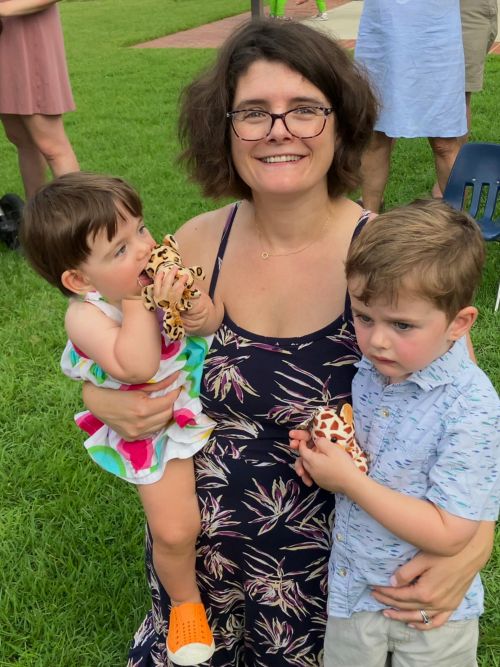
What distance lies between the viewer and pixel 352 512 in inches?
67.3

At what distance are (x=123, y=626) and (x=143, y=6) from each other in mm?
18568

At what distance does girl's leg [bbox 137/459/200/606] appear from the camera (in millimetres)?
1961

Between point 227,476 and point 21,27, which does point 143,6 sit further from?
point 227,476

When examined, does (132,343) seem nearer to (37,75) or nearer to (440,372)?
(440,372)

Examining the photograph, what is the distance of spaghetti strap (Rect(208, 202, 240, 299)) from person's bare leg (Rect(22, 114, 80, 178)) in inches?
117

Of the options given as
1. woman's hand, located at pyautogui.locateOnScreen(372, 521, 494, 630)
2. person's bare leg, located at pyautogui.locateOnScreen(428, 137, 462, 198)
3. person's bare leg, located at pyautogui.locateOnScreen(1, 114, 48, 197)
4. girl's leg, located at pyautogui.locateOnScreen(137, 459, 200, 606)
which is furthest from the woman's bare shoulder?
person's bare leg, located at pyautogui.locateOnScreen(1, 114, 48, 197)

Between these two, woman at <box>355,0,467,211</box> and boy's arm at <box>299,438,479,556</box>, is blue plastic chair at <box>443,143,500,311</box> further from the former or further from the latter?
boy's arm at <box>299,438,479,556</box>

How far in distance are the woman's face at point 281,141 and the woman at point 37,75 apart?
3.18 m

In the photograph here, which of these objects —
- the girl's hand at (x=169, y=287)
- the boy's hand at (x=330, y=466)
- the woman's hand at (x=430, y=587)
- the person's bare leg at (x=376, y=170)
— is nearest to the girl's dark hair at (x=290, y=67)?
the girl's hand at (x=169, y=287)

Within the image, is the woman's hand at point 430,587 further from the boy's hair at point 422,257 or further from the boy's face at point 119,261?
the boy's face at point 119,261

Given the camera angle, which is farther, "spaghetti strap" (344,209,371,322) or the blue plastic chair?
the blue plastic chair

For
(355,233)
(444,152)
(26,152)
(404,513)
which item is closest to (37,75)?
(26,152)

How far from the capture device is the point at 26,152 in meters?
5.29

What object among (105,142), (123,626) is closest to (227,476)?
(123,626)
